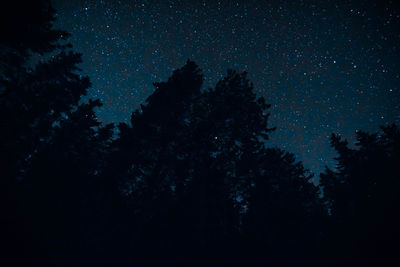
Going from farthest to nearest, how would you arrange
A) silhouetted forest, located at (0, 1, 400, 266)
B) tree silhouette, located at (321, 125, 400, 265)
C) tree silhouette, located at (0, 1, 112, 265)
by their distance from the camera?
tree silhouette, located at (321, 125, 400, 265) → silhouetted forest, located at (0, 1, 400, 266) → tree silhouette, located at (0, 1, 112, 265)

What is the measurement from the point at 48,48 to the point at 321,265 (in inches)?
742

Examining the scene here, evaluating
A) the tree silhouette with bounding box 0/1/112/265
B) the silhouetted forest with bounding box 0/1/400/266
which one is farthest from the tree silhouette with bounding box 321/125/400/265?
the tree silhouette with bounding box 0/1/112/265

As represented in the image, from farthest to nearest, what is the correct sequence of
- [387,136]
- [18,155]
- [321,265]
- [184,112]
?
Result: [387,136] → [184,112] → [18,155] → [321,265]

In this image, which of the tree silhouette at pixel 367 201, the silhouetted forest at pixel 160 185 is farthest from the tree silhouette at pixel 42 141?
the tree silhouette at pixel 367 201

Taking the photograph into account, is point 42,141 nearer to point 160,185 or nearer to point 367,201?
point 160,185

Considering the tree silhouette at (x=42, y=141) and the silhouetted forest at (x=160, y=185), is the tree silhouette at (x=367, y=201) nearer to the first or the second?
the silhouetted forest at (x=160, y=185)

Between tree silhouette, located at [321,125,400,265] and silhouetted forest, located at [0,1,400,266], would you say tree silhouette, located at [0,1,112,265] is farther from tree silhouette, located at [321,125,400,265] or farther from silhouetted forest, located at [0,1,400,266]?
tree silhouette, located at [321,125,400,265]

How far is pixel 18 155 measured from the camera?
13562mm

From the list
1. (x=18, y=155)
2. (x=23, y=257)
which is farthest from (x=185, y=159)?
(x=18, y=155)

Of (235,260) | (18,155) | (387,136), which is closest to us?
(235,260)

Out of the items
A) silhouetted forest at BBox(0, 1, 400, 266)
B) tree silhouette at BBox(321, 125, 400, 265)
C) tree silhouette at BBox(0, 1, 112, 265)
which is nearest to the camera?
tree silhouette at BBox(0, 1, 112, 265)

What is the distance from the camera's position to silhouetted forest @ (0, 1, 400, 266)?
9.34 metres

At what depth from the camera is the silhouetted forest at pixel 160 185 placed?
30.7 feet

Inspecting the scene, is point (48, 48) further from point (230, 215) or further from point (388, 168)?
point (388, 168)
